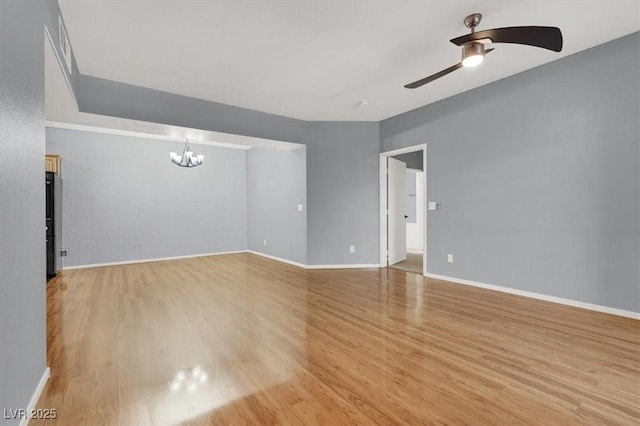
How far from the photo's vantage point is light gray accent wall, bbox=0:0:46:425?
1.24m

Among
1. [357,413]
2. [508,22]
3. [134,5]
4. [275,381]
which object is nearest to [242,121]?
[134,5]

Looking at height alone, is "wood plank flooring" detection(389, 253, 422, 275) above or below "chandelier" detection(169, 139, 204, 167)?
below

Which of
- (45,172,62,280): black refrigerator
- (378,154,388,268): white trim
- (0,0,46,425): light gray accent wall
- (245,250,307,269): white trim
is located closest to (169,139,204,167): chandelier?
(45,172,62,280): black refrigerator

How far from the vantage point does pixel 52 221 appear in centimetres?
460

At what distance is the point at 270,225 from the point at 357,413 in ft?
17.8

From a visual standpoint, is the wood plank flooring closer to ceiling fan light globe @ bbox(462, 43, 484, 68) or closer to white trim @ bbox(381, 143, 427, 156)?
white trim @ bbox(381, 143, 427, 156)

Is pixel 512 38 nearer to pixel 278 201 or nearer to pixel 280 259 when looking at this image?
pixel 278 201

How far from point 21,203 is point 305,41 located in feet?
8.59

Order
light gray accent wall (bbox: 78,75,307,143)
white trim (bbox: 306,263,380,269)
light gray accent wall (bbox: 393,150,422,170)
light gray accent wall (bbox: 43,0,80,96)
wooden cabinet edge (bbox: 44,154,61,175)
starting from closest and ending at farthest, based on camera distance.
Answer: light gray accent wall (bbox: 43,0,80,96) → light gray accent wall (bbox: 78,75,307,143) → wooden cabinet edge (bbox: 44,154,61,175) → white trim (bbox: 306,263,380,269) → light gray accent wall (bbox: 393,150,422,170)

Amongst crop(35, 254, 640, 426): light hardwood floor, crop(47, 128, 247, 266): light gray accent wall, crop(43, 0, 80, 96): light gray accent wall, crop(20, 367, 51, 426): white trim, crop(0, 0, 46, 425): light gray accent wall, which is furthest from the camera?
crop(47, 128, 247, 266): light gray accent wall

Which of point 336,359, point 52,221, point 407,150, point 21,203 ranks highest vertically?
point 407,150

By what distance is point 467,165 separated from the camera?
419 centimetres

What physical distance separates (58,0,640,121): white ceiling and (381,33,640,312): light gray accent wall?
0.30 m

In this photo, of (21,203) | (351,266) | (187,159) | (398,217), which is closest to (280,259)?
(351,266)
